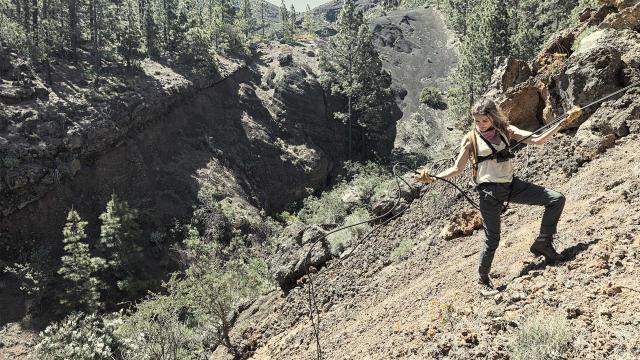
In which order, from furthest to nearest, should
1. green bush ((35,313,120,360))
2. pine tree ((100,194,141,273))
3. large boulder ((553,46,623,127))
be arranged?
pine tree ((100,194,141,273))
green bush ((35,313,120,360))
large boulder ((553,46,623,127))

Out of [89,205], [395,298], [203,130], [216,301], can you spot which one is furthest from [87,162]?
[395,298]

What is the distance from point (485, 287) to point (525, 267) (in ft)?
1.61

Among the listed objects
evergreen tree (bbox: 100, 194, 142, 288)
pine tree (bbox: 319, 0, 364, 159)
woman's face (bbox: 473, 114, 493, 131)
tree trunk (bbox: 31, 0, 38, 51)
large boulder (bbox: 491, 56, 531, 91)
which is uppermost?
tree trunk (bbox: 31, 0, 38, 51)

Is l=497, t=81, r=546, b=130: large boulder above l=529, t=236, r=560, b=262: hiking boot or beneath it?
above

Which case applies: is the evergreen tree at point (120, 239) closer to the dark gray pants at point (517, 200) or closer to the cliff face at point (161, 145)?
the cliff face at point (161, 145)

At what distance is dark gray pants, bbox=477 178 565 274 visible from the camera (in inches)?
189

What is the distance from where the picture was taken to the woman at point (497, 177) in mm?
4734

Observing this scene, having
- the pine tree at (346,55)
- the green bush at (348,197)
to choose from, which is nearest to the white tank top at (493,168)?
the green bush at (348,197)

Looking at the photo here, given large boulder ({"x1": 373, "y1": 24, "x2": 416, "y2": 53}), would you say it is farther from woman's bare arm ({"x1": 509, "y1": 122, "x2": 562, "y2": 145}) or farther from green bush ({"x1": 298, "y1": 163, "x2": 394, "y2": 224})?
woman's bare arm ({"x1": 509, "y1": 122, "x2": 562, "y2": 145})

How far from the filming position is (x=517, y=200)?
490 cm

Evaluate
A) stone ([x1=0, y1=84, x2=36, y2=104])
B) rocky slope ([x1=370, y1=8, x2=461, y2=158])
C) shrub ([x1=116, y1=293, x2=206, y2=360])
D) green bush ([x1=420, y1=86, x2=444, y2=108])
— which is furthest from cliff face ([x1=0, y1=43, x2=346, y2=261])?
shrub ([x1=116, y1=293, x2=206, y2=360])

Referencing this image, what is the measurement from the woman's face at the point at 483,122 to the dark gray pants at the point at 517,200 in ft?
1.97

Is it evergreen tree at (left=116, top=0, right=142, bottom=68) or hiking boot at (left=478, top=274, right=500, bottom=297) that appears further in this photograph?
evergreen tree at (left=116, top=0, right=142, bottom=68)

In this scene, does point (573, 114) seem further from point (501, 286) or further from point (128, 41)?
point (128, 41)
